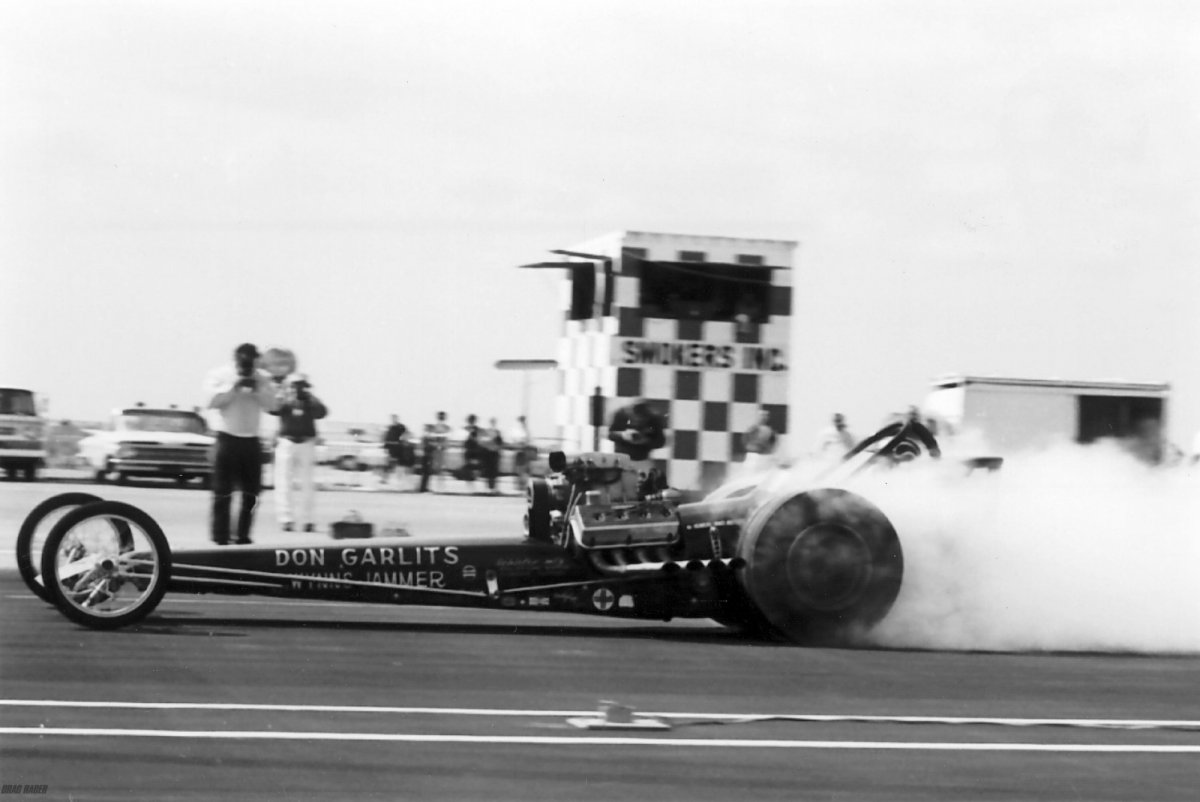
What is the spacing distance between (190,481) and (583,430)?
12.0m

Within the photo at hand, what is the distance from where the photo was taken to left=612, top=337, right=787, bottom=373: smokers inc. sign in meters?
9.56

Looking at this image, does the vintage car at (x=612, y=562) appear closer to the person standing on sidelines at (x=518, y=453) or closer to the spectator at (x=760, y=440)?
the spectator at (x=760, y=440)

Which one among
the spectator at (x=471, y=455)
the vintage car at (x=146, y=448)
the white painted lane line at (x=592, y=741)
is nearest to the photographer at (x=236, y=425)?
the white painted lane line at (x=592, y=741)

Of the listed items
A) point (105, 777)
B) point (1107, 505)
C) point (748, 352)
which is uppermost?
point (748, 352)

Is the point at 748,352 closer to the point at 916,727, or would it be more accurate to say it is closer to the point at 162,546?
the point at 162,546

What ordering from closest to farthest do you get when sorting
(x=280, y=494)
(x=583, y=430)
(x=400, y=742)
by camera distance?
(x=400, y=742) → (x=583, y=430) → (x=280, y=494)

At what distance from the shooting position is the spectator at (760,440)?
9.53 metres

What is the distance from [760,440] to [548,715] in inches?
165

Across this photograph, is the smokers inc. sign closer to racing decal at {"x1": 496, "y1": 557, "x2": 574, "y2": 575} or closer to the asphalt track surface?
the asphalt track surface

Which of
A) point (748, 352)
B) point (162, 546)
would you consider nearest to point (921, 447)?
point (748, 352)

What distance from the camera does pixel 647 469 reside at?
26.2 ft

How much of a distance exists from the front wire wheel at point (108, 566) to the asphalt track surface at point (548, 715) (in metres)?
0.11

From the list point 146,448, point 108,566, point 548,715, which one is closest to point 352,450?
point 146,448

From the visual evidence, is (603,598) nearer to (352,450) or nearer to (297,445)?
(297,445)
